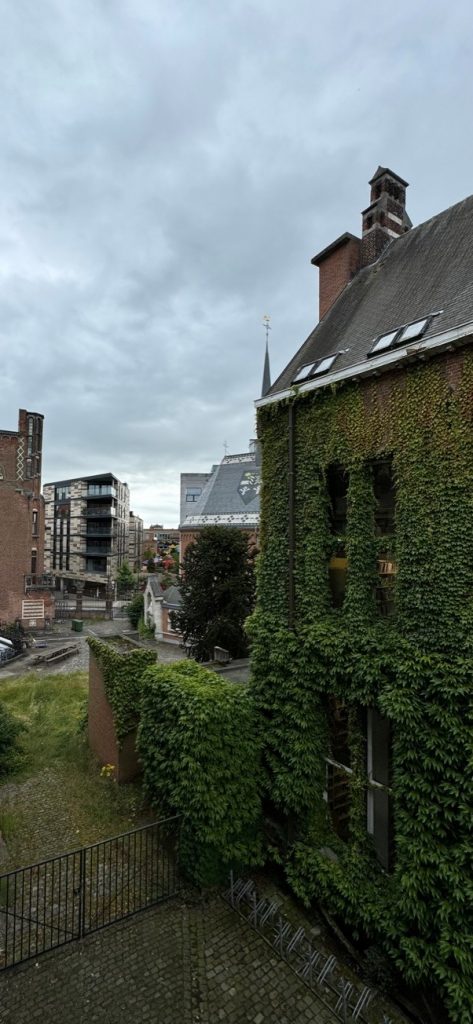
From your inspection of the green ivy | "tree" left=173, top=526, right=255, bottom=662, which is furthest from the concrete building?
the green ivy

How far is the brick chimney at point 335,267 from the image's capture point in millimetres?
14789

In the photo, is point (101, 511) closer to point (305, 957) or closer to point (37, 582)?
point (37, 582)

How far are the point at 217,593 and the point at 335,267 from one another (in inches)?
600

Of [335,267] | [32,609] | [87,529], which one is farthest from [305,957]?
[87,529]

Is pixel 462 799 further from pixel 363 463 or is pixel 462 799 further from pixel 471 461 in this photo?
pixel 363 463

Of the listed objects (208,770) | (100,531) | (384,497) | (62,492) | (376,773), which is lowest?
(208,770)

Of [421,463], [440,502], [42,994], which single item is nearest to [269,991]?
[42,994]

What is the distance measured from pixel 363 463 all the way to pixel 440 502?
2.01m

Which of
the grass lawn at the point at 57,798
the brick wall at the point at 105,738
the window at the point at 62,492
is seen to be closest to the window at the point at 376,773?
the grass lawn at the point at 57,798

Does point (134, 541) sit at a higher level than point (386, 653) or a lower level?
higher

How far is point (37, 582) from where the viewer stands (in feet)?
135

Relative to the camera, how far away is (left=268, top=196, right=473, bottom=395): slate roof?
32.2 feet

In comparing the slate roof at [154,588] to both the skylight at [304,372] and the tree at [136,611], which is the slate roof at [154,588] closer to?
the tree at [136,611]

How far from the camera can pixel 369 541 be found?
9617mm
